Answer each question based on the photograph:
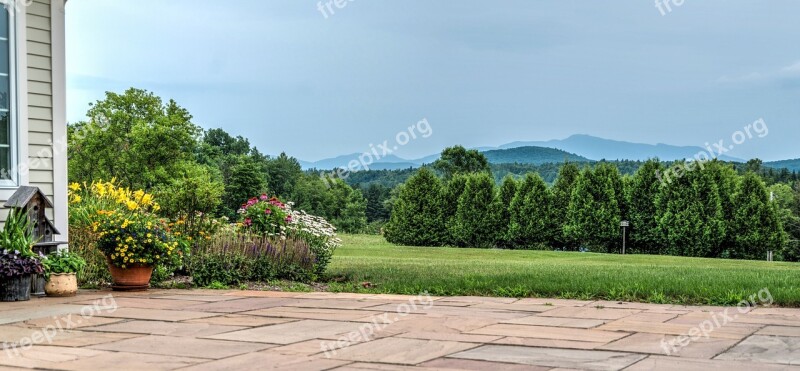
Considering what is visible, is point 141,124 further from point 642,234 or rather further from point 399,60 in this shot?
point 642,234

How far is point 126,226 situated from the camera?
859cm

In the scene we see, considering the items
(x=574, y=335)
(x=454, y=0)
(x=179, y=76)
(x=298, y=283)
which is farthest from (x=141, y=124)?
(x=574, y=335)

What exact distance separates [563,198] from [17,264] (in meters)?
20.4

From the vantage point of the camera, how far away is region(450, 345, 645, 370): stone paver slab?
169 inches

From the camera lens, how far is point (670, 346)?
16.1ft

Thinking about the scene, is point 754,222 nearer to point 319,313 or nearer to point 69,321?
point 319,313

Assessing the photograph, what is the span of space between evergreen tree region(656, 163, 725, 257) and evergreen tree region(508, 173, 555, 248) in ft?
11.5

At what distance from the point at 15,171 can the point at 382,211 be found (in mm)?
39239

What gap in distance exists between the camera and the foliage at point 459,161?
3697 centimetres

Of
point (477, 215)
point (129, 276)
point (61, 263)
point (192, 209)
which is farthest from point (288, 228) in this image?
point (477, 215)

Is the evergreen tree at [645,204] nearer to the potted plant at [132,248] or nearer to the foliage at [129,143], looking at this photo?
the foliage at [129,143]

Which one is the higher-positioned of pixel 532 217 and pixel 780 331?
pixel 532 217

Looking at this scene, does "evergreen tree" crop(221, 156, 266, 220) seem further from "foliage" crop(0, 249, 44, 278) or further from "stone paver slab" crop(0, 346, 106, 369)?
"stone paver slab" crop(0, 346, 106, 369)

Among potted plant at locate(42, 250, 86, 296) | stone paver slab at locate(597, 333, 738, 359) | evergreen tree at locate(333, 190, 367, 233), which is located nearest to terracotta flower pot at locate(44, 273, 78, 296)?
potted plant at locate(42, 250, 86, 296)
